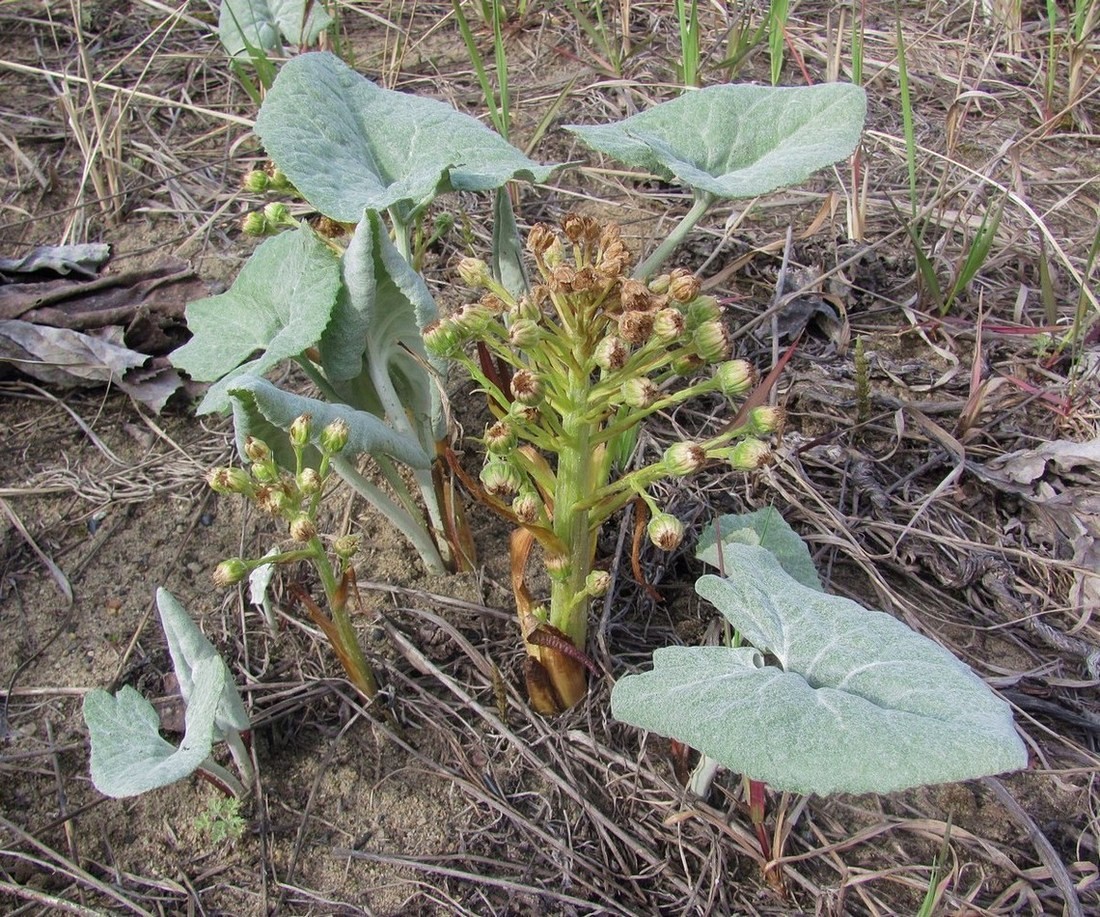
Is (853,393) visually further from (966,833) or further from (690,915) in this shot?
(690,915)

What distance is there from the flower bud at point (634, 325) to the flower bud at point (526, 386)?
0.13m

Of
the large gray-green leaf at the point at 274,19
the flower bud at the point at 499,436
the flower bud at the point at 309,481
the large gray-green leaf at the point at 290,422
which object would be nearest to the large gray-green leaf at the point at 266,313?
the large gray-green leaf at the point at 290,422

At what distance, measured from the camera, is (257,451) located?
1236 mm

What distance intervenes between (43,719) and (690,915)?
1130 mm

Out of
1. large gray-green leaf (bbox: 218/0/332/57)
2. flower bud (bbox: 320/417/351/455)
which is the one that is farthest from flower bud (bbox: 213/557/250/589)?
large gray-green leaf (bbox: 218/0/332/57)

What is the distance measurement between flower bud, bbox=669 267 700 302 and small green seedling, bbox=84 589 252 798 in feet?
2.65

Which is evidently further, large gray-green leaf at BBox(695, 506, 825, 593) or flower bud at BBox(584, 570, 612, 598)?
large gray-green leaf at BBox(695, 506, 825, 593)

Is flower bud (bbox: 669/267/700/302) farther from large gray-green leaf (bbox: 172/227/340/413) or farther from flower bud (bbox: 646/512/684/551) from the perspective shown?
large gray-green leaf (bbox: 172/227/340/413)

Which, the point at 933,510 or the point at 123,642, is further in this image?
the point at 933,510

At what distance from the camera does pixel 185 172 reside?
2.46 m

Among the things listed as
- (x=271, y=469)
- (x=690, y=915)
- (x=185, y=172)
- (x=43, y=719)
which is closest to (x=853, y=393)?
(x=690, y=915)

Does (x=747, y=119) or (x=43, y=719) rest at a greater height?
(x=747, y=119)

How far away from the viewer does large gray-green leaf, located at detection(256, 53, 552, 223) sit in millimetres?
1355

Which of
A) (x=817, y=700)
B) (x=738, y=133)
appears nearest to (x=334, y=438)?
(x=817, y=700)
